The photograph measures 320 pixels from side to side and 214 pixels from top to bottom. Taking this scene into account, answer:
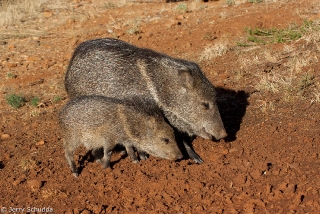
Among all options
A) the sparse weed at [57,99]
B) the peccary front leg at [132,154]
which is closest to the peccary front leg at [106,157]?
Result: the peccary front leg at [132,154]

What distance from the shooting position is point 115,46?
6.47m

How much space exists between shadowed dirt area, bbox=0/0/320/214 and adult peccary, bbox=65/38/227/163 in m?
0.44

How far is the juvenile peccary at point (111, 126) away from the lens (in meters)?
5.73

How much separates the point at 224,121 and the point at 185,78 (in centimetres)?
130

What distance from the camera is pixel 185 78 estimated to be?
5789 millimetres

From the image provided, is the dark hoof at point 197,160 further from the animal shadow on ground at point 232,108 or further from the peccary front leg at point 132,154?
the peccary front leg at point 132,154

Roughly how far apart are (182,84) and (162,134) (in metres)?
0.65

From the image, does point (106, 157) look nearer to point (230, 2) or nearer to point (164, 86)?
point (164, 86)

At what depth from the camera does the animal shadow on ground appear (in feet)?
21.4

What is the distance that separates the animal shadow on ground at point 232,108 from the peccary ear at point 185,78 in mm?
946

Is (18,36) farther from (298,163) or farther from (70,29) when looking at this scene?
(298,163)

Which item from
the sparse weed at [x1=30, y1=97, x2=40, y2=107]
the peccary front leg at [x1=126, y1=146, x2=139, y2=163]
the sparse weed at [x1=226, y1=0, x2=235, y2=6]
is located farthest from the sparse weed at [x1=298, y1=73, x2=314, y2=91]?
the sparse weed at [x1=226, y1=0, x2=235, y2=6]

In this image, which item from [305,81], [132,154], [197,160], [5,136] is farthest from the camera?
[5,136]

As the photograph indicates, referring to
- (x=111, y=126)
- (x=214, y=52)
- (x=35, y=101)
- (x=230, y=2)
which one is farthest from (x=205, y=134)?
(x=230, y=2)
